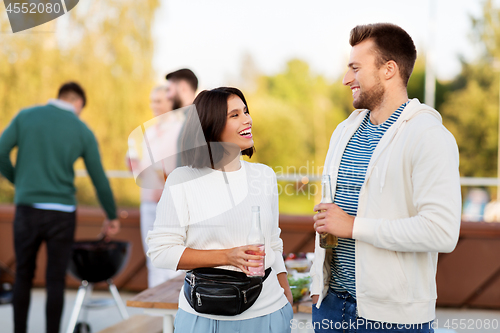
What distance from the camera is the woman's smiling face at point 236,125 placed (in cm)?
159

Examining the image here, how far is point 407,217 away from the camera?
1366 millimetres

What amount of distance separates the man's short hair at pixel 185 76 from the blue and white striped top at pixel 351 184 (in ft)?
5.38

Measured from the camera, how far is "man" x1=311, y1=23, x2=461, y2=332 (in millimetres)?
1297

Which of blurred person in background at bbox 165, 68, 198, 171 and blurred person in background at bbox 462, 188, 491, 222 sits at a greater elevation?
blurred person in background at bbox 165, 68, 198, 171

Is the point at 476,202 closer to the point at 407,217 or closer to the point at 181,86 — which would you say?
the point at 181,86

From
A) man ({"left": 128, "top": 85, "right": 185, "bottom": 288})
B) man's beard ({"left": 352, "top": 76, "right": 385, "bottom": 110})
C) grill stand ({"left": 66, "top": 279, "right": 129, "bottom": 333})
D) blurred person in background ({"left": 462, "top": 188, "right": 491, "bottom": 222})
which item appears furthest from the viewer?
blurred person in background ({"left": 462, "top": 188, "right": 491, "bottom": 222})

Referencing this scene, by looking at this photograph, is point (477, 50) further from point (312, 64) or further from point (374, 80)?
point (374, 80)

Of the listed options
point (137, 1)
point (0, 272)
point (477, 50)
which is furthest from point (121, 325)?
point (477, 50)

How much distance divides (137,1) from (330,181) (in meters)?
12.7

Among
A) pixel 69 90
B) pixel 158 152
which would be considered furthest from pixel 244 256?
pixel 69 90

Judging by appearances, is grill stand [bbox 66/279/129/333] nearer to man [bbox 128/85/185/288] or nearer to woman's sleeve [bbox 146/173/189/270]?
man [bbox 128/85/185/288]

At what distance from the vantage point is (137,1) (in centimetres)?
1309

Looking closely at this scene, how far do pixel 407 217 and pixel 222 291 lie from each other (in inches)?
21.9

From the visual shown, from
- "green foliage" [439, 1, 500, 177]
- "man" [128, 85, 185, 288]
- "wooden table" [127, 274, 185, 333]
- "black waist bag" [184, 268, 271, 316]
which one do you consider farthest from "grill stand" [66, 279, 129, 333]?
"green foliage" [439, 1, 500, 177]
